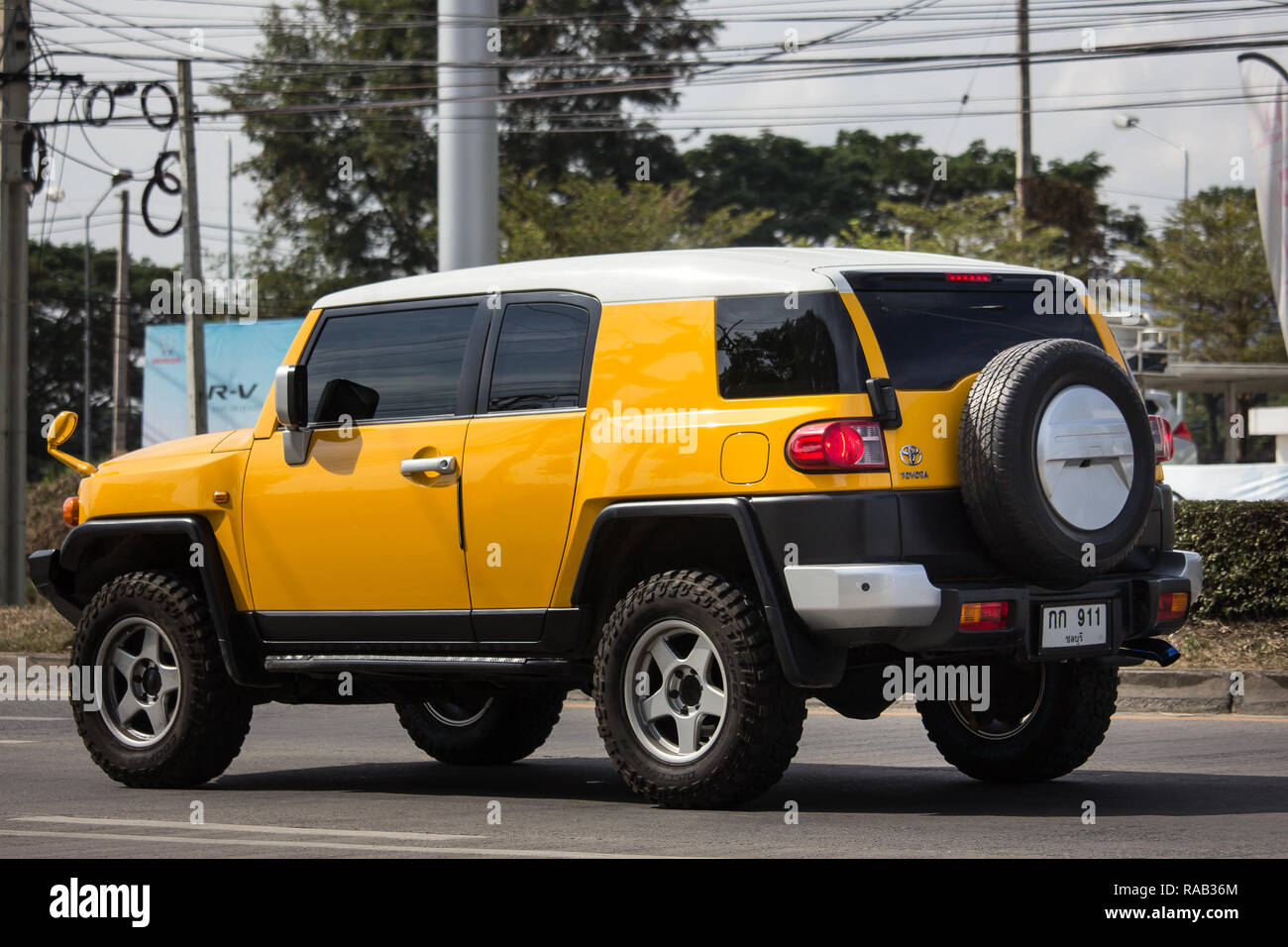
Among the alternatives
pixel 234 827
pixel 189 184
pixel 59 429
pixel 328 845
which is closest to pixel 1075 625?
pixel 328 845

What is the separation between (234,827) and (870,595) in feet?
8.40

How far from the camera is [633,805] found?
25.2ft

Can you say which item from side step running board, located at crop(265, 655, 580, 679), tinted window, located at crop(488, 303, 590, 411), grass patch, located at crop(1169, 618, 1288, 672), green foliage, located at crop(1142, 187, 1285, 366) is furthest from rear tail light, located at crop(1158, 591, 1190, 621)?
green foliage, located at crop(1142, 187, 1285, 366)

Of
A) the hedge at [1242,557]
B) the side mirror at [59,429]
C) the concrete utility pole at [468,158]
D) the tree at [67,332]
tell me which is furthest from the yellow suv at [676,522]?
the tree at [67,332]

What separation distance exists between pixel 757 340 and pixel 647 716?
1.50 metres

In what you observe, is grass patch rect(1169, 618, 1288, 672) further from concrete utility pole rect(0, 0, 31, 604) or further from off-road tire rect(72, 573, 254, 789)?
concrete utility pole rect(0, 0, 31, 604)

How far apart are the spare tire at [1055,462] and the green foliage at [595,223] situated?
1300 inches

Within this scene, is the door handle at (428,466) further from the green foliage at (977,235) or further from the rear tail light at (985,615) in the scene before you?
the green foliage at (977,235)

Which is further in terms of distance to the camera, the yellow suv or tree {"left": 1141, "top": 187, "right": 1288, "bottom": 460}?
tree {"left": 1141, "top": 187, "right": 1288, "bottom": 460}

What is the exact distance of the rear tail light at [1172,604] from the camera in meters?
7.50

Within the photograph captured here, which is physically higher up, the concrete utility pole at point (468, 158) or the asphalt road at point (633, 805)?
the concrete utility pole at point (468, 158)

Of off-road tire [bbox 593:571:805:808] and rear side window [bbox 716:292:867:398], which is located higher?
rear side window [bbox 716:292:867:398]

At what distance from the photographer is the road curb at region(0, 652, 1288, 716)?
11.9 meters

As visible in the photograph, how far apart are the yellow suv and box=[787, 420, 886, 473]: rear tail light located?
0.03 ft
